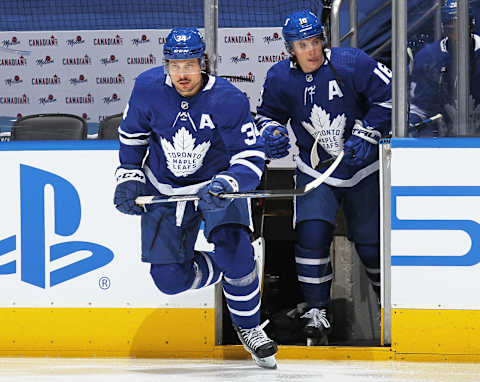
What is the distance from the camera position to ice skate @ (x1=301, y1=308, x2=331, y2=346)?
2986 millimetres

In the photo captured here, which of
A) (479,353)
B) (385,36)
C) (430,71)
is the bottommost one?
(479,353)

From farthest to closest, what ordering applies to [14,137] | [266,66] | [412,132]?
[266,66], [14,137], [412,132]

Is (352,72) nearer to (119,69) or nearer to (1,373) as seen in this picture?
(1,373)

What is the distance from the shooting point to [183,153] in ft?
8.71

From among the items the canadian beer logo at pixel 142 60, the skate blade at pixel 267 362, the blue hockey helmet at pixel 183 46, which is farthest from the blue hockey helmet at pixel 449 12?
the canadian beer logo at pixel 142 60

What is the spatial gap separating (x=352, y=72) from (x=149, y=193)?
0.93 m

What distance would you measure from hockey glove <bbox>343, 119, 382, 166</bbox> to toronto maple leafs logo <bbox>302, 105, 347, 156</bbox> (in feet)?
0.24

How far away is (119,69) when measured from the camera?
5988mm

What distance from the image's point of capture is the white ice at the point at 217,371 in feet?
7.80

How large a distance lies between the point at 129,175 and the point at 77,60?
11.9 feet

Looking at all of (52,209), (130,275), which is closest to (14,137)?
(52,209)

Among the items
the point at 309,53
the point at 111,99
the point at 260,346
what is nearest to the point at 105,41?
the point at 111,99

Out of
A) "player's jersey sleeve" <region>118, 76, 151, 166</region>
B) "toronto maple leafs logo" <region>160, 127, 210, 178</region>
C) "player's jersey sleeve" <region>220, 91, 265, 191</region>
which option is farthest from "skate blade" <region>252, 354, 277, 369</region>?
"player's jersey sleeve" <region>118, 76, 151, 166</region>

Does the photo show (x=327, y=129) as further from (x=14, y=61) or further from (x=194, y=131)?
(x=14, y=61)
